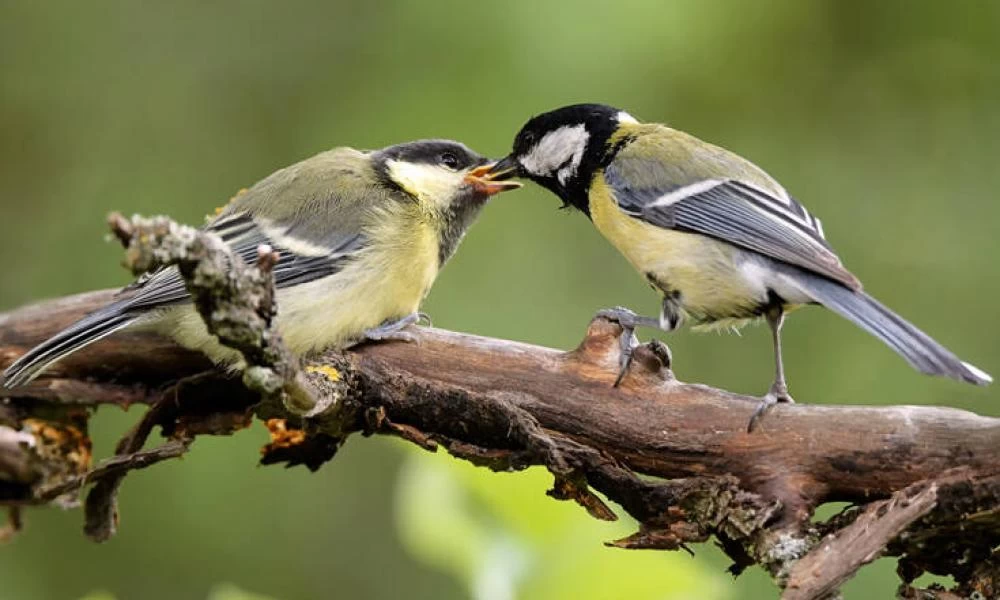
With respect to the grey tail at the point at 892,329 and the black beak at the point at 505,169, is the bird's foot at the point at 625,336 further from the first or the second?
the black beak at the point at 505,169

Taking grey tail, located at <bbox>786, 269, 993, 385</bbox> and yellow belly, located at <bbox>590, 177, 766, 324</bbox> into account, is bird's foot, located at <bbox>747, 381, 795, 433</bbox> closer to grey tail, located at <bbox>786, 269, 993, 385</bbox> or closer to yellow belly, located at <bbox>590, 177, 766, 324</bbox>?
grey tail, located at <bbox>786, 269, 993, 385</bbox>

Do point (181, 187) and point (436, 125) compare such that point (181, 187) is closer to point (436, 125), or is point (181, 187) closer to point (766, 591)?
point (436, 125)

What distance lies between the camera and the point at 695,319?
8.82ft

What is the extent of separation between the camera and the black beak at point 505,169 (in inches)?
126

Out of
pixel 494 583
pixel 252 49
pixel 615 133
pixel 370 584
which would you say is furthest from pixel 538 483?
pixel 252 49

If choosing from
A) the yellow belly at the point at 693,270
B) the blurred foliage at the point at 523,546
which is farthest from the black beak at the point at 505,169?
the blurred foliage at the point at 523,546

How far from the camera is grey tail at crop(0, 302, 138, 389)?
2.47 meters

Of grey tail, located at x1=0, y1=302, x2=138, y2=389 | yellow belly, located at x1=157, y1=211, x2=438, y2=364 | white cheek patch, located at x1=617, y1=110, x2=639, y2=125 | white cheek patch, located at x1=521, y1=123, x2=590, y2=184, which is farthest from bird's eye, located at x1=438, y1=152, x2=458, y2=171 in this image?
grey tail, located at x1=0, y1=302, x2=138, y2=389

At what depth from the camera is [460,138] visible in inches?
158

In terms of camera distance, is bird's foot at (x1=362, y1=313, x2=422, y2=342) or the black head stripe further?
the black head stripe

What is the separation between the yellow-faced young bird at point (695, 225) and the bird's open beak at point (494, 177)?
0.12 m

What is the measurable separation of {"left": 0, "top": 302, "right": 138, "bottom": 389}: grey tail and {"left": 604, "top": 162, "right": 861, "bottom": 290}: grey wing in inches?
46.2

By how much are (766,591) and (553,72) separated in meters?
1.84

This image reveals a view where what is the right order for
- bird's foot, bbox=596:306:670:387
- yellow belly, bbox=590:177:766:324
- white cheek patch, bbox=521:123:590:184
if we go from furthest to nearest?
1. white cheek patch, bbox=521:123:590:184
2. yellow belly, bbox=590:177:766:324
3. bird's foot, bbox=596:306:670:387
